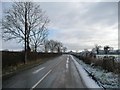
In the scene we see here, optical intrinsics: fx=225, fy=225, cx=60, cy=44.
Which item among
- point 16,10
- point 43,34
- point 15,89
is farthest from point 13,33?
point 15,89

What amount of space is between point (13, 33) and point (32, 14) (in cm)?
631

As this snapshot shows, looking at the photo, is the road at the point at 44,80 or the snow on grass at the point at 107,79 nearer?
the road at the point at 44,80

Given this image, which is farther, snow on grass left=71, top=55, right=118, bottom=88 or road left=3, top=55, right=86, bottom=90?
snow on grass left=71, top=55, right=118, bottom=88

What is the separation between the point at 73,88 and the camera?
1208 cm

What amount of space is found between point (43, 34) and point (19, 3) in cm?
2168

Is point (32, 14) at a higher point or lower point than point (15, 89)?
higher

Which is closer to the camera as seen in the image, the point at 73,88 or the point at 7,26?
the point at 73,88

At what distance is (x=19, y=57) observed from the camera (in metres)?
34.8

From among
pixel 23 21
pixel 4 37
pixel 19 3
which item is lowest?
pixel 4 37

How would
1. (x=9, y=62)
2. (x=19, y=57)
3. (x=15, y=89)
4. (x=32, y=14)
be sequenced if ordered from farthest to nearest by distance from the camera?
(x=32, y=14) → (x=19, y=57) → (x=9, y=62) → (x=15, y=89)

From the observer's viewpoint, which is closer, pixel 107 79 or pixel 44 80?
pixel 44 80

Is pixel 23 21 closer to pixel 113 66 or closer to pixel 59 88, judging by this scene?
pixel 113 66

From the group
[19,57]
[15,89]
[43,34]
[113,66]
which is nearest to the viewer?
[15,89]

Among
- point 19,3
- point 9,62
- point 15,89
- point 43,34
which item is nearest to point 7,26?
point 19,3
